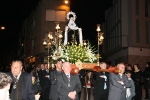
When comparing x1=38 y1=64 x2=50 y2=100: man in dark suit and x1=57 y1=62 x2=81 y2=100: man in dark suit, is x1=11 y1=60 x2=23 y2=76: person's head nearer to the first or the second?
x1=57 y1=62 x2=81 y2=100: man in dark suit

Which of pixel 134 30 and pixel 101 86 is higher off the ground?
pixel 134 30

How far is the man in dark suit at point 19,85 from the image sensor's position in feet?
16.6

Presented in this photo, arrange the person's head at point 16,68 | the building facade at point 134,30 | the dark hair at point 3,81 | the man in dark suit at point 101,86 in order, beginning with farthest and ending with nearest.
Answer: the building facade at point 134,30 < the man in dark suit at point 101,86 < the person's head at point 16,68 < the dark hair at point 3,81

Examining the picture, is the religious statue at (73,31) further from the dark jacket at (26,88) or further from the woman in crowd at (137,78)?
the dark jacket at (26,88)

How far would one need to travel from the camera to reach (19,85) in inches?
201

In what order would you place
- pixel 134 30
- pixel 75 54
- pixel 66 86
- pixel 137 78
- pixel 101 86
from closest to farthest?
pixel 66 86 < pixel 101 86 < pixel 75 54 < pixel 137 78 < pixel 134 30

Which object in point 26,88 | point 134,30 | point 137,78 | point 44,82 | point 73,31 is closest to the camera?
point 26,88

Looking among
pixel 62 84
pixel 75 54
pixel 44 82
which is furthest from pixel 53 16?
pixel 62 84

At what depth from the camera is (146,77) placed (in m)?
13.2

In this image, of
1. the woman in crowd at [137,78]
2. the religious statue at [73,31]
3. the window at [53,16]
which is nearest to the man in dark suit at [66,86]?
the woman in crowd at [137,78]

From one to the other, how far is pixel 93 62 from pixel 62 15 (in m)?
26.7

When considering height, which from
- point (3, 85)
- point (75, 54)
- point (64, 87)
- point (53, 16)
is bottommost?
point (64, 87)

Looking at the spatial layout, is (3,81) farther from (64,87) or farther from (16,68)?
(64,87)

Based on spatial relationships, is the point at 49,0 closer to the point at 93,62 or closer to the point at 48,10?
the point at 48,10
